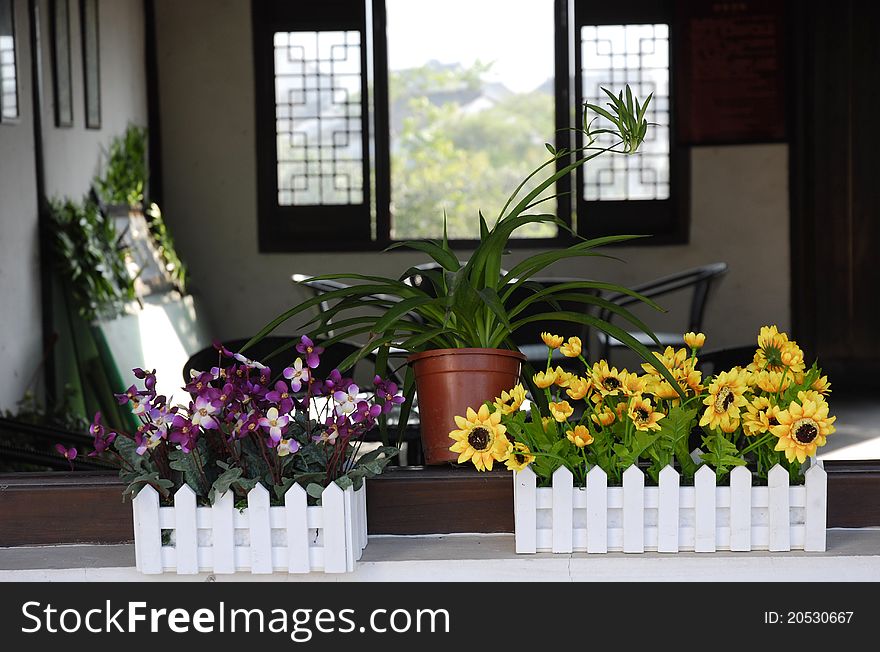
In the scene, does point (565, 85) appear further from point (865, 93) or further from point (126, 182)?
point (126, 182)

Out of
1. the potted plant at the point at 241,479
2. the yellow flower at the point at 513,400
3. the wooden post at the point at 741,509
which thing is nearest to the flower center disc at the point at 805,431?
the wooden post at the point at 741,509

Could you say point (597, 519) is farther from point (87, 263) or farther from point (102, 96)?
point (102, 96)

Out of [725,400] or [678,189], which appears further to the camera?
[678,189]

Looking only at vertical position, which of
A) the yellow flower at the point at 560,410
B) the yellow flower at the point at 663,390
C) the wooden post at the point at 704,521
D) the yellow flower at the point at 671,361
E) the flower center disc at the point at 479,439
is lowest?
the wooden post at the point at 704,521

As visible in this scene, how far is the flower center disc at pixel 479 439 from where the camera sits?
184cm

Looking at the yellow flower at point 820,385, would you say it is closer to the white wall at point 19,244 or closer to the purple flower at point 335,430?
the purple flower at point 335,430

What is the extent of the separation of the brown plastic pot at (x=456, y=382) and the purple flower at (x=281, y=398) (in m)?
0.30

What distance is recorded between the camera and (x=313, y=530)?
1.80m

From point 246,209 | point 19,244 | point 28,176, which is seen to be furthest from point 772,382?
point 246,209

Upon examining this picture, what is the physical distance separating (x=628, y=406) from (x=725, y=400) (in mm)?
152

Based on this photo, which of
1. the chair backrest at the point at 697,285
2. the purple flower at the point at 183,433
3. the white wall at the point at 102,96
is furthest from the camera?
the chair backrest at the point at 697,285

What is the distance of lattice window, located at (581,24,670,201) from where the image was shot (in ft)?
22.1

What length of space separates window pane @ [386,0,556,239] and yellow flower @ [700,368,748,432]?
12.8 meters
